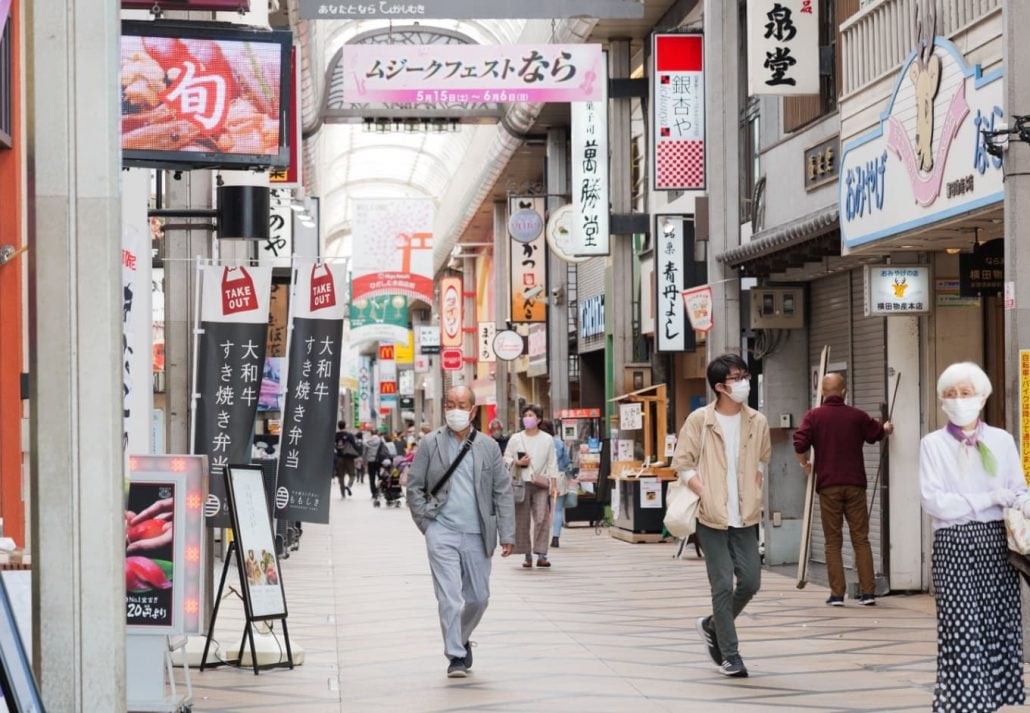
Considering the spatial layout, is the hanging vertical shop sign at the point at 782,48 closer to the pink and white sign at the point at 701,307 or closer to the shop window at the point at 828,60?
the shop window at the point at 828,60

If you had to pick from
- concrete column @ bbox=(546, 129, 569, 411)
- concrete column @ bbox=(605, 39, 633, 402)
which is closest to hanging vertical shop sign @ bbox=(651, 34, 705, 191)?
concrete column @ bbox=(605, 39, 633, 402)

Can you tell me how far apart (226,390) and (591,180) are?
13891 mm

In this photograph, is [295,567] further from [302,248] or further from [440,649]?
[440,649]

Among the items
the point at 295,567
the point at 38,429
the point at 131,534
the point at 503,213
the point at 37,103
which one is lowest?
the point at 295,567

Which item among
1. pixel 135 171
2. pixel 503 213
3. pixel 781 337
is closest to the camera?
pixel 135 171

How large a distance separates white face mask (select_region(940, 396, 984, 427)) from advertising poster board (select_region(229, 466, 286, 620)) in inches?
174

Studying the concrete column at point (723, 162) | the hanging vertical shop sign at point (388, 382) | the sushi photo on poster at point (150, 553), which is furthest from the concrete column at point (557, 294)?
the hanging vertical shop sign at point (388, 382)

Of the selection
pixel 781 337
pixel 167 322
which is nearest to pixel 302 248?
pixel 781 337

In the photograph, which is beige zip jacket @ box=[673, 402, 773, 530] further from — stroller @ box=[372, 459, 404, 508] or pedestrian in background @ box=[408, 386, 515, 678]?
stroller @ box=[372, 459, 404, 508]

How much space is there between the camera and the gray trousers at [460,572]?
31.9ft

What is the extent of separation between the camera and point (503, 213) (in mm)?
40531

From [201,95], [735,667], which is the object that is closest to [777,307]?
[735,667]

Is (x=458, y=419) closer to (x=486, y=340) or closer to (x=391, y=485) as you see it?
(x=391, y=485)

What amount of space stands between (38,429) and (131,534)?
2477 millimetres
